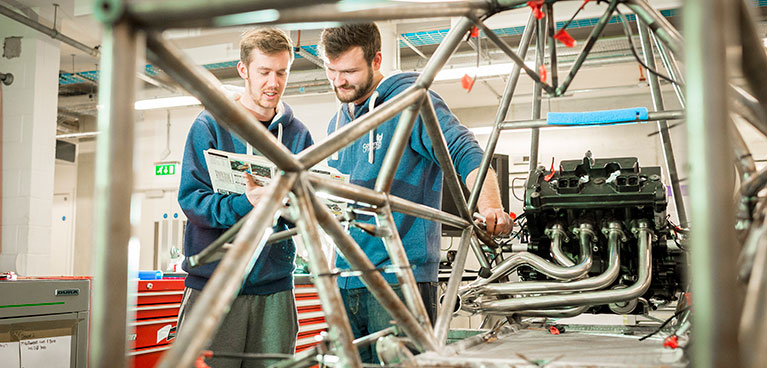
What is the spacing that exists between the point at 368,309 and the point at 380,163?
45 centimetres

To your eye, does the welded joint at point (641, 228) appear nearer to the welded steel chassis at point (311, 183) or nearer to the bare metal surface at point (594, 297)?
the bare metal surface at point (594, 297)

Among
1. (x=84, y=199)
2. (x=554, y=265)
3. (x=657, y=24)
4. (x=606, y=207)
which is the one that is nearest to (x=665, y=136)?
(x=606, y=207)

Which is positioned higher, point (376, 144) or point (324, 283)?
point (376, 144)

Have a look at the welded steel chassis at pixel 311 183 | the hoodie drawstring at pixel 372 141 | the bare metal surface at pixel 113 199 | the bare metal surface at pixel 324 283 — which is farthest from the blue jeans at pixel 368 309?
the bare metal surface at pixel 113 199

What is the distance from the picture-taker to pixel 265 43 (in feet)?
6.78

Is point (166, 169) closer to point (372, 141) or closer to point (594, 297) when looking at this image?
point (372, 141)

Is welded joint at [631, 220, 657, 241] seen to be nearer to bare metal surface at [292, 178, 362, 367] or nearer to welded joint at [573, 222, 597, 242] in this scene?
welded joint at [573, 222, 597, 242]

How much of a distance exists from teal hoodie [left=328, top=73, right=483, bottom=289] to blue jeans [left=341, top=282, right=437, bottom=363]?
3 cm

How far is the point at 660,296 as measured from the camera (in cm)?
224

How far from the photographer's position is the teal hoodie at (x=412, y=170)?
6.15 feet

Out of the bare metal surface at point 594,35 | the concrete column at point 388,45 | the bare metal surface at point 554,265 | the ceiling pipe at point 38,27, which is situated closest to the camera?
the bare metal surface at point 594,35

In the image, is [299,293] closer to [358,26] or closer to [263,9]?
[358,26]

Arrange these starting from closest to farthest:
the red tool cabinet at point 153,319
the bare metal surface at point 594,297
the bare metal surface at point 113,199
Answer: the bare metal surface at point 113,199 → the bare metal surface at point 594,297 → the red tool cabinet at point 153,319

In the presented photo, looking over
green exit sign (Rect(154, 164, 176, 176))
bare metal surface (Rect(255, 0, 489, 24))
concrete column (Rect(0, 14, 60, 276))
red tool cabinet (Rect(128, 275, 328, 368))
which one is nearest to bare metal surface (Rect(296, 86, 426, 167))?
bare metal surface (Rect(255, 0, 489, 24))
